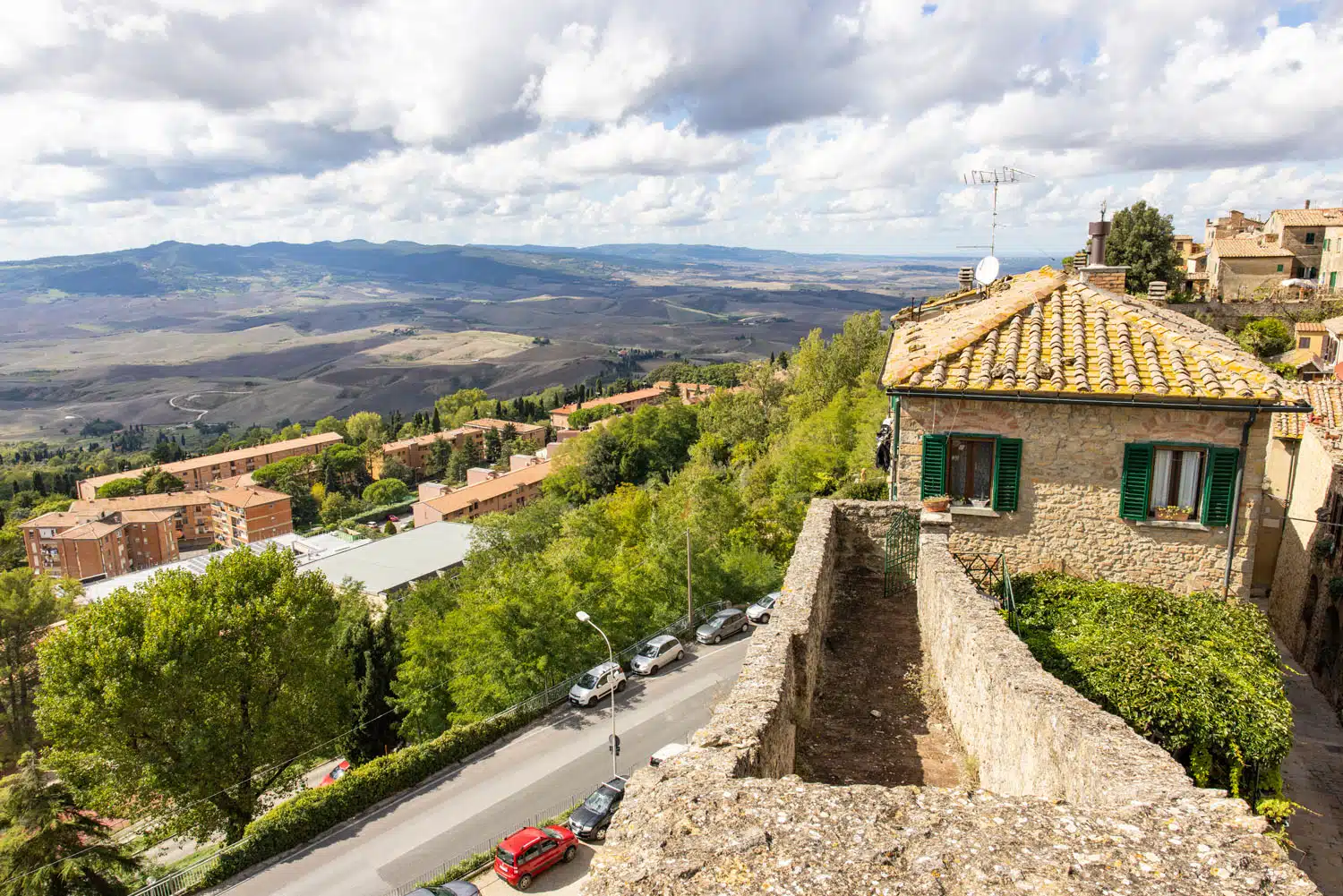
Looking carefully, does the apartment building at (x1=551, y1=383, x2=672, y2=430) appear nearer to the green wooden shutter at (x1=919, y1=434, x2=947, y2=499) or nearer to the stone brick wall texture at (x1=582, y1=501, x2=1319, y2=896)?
the green wooden shutter at (x1=919, y1=434, x2=947, y2=499)

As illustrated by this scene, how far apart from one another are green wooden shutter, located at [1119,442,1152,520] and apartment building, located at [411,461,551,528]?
87447 mm

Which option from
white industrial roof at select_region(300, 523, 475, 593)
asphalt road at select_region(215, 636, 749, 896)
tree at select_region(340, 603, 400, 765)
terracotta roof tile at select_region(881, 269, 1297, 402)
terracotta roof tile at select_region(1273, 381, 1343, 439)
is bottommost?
white industrial roof at select_region(300, 523, 475, 593)

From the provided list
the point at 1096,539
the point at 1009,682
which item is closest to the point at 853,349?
the point at 1096,539

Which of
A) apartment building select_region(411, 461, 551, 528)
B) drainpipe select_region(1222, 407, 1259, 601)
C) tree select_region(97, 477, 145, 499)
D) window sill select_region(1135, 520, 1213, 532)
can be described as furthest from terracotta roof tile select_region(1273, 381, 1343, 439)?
tree select_region(97, 477, 145, 499)

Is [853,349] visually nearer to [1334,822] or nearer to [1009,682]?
[1334,822]

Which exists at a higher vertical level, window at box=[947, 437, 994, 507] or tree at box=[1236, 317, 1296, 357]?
window at box=[947, 437, 994, 507]

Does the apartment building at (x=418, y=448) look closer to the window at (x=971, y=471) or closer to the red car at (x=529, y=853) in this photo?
the red car at (x=529, y=853)

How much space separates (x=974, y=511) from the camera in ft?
41.9

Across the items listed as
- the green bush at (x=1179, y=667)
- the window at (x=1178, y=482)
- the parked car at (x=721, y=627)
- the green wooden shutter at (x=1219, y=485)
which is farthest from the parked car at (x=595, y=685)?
the green wooden shutter at (x=1219, y=485)

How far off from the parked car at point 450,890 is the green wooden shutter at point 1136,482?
65.1ft

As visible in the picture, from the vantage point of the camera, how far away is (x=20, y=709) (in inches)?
2258

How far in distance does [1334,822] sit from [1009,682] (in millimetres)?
14798

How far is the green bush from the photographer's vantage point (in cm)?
913

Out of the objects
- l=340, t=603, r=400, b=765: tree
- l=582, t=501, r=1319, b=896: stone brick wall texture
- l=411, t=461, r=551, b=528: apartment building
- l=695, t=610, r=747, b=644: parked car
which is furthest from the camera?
l=411, t=461, r=551, b=528: apartment building
